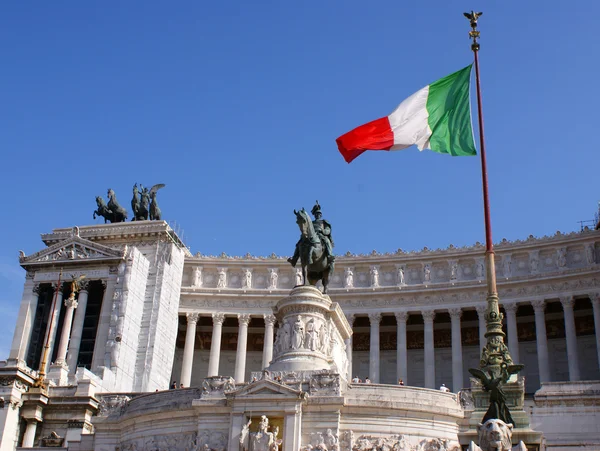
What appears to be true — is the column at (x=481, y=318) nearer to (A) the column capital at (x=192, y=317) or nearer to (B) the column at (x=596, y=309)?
(B) the column at (x=596, y=309)

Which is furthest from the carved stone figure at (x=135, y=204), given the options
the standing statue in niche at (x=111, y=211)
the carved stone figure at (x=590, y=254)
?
the carved stone figure at (x=590, y=254)

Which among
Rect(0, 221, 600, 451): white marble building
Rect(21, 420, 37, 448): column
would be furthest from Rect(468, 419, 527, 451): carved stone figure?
Rect(21, 420, 37, 448): column

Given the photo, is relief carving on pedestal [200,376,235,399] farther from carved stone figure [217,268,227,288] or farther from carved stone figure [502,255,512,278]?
carved stone figure [217,268,227,288]

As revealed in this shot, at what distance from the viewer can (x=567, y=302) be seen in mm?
60594

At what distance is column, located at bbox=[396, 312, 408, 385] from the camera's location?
206ft

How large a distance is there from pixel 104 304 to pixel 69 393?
56.2 ft

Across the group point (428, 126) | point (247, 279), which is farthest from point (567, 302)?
point (428, 126)

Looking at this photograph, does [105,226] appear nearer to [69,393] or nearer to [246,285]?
[246,285]

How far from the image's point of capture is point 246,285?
227ft

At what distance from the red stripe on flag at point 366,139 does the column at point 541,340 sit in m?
32.9

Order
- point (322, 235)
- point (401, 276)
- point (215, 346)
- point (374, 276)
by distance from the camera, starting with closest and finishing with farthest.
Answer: point (322, 235) < point (215, 346) < point (401, 276) < point (374, 276)

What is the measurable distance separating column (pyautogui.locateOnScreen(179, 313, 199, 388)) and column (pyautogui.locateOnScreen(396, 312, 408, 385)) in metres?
16.9

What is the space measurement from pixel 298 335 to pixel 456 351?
30129mm

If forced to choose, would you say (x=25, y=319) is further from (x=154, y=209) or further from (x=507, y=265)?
(x=507, y=265)
